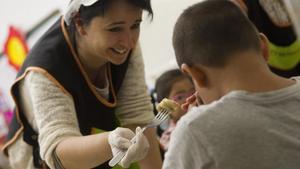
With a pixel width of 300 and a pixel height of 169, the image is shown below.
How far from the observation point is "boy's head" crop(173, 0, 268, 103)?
62 cm

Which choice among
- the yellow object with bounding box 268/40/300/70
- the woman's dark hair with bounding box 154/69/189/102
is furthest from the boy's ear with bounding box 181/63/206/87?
the woman's dark hair with bounding box 154/69/189/102

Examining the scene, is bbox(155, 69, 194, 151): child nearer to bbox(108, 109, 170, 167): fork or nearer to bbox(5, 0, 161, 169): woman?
bbox(5, 0, 161, 169): woman

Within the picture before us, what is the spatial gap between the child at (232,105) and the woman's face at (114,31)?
0.27m

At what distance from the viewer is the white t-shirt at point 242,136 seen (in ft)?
1.92

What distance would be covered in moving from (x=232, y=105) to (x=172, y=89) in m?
0.77

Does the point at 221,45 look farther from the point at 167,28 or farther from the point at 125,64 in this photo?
the point at 167,28

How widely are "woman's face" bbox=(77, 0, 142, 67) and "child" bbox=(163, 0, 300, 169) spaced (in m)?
0.27

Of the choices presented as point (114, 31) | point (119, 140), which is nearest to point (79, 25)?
point (114, 31)

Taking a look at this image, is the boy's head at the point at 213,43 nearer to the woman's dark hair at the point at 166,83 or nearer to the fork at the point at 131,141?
the fork at the point at 131,141

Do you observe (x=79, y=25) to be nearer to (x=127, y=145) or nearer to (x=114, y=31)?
(x=114, y=31)

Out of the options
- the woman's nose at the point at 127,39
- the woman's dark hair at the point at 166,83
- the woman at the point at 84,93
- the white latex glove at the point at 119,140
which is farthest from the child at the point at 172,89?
the white latex glove at the point at 119,140

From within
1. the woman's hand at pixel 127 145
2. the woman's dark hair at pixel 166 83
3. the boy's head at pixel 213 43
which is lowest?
the woman's dark hair at pixel 166 83

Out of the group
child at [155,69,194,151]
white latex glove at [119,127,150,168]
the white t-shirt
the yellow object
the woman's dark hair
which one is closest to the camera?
the white t-shirt

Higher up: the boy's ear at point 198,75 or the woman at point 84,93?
the boy's ear at point 198,75
